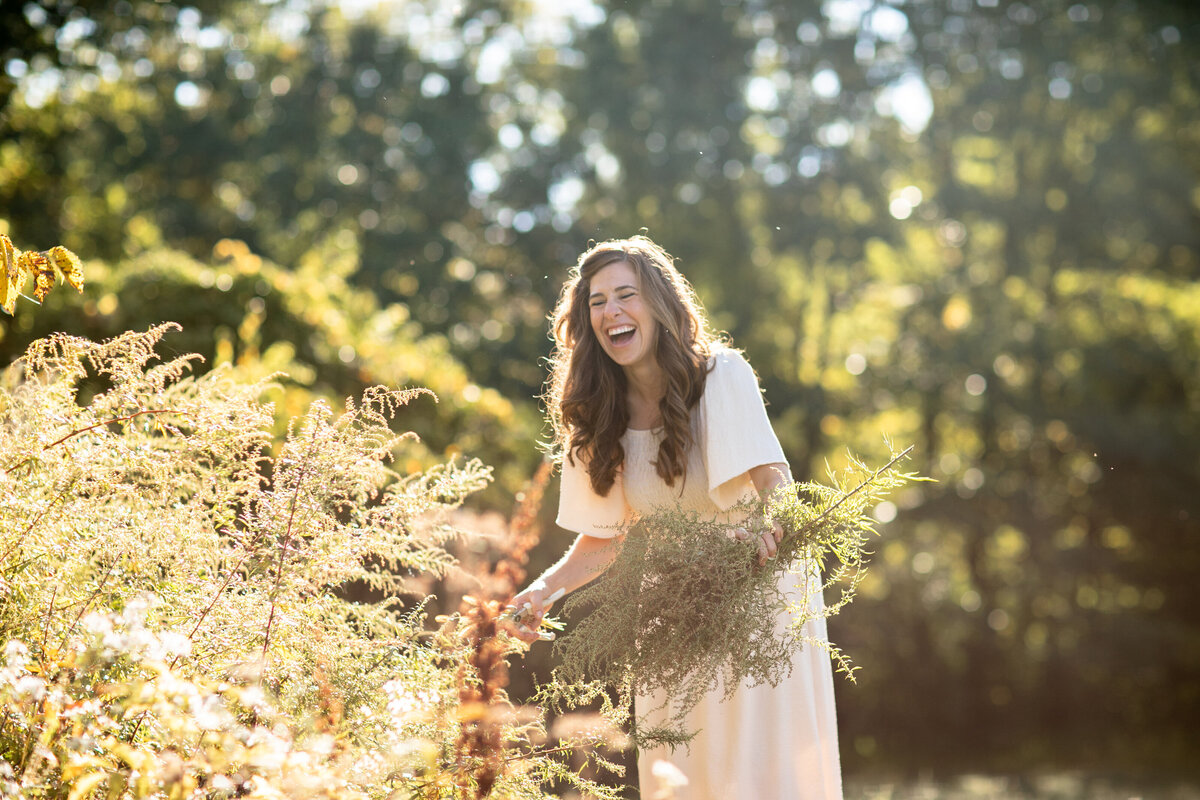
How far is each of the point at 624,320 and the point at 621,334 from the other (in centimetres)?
4

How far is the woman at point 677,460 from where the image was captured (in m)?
2.87

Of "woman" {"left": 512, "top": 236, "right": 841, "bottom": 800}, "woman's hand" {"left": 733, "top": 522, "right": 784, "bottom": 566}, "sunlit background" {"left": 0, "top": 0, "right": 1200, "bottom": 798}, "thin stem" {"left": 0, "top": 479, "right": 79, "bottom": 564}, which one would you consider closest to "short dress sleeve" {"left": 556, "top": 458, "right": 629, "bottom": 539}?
"woman" {"left": 512, "top": 236, "right": 841, "bottom": 800}

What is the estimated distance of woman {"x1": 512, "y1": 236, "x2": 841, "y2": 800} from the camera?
2.87 m

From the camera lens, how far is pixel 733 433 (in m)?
2.81

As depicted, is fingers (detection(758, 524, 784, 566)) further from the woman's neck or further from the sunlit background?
the sunlit background

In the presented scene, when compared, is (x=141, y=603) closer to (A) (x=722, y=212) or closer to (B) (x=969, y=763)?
(B) (x=969, y=763)

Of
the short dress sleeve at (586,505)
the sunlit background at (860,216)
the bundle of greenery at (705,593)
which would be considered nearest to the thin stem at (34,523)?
the bundle of greenery at (705,593)

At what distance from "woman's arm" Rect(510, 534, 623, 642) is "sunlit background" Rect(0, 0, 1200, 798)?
962 centimetres

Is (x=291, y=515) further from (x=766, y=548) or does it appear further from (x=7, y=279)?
(x=766, y=548)

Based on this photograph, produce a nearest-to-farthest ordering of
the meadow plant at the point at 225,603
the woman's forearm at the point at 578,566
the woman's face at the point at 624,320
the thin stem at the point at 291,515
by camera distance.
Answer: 1. the meadow plant at the point at 225,603
2. the thin stem at the point at 291,515
3. the woman's forearm at the point at 578,566
4. the woman's face at the point at 624,320

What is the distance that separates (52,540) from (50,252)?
562 millimetres

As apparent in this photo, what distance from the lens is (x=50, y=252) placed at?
7.18ft

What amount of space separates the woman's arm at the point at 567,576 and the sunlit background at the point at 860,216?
9.62m

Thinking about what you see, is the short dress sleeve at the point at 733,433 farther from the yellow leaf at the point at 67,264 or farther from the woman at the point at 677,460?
the yellow leaf at the point at 67,264
